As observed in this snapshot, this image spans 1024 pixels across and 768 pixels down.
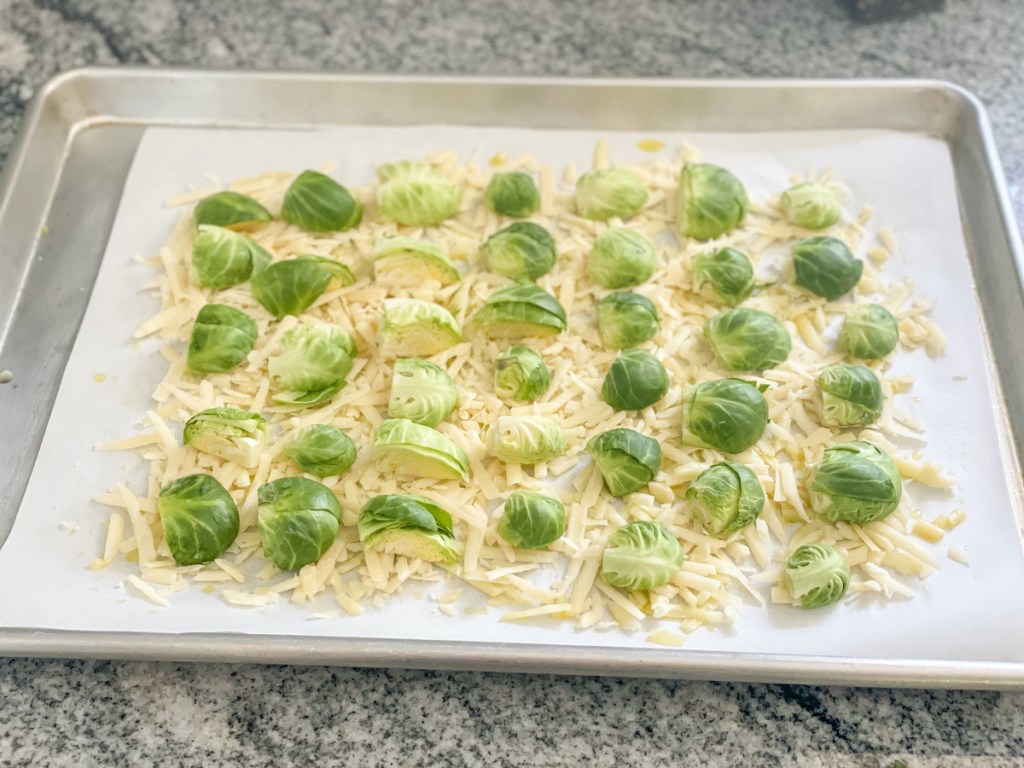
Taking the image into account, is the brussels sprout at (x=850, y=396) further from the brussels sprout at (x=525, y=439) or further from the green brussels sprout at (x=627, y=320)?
the brussels sprout at (x=525, y=439)

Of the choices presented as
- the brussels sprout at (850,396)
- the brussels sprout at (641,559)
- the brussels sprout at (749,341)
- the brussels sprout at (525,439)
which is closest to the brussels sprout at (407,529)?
the brussels sprout at (525,439)

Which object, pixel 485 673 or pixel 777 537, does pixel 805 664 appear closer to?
pixel 777 537

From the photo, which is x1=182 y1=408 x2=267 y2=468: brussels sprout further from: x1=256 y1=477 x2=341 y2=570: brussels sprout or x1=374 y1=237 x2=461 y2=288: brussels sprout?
x1=374 y1=237 x2=461 y2=288: brussels sprout

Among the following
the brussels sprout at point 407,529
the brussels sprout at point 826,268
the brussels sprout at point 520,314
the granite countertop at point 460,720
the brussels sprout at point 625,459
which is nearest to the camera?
the granite countertop at point 460,720

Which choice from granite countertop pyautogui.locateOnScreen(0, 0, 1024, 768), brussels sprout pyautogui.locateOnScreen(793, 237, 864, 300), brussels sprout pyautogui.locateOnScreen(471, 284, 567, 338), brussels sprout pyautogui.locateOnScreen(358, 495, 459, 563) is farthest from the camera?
brussels sprout pyautogui.locateOnScreen(793, 237, 864, 300)

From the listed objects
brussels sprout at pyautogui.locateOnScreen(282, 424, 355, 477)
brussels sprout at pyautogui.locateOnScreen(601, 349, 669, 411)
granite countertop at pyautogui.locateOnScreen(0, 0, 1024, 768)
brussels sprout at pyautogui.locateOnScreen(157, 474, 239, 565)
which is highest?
brussels sprout at pyautogui.locateOnScreen(601, 349, 669, 411)

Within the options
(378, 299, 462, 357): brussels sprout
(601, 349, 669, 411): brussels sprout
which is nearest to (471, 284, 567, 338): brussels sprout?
(378, 299, 462, 357): brussels sprout

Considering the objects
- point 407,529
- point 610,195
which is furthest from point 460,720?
point 610,195
